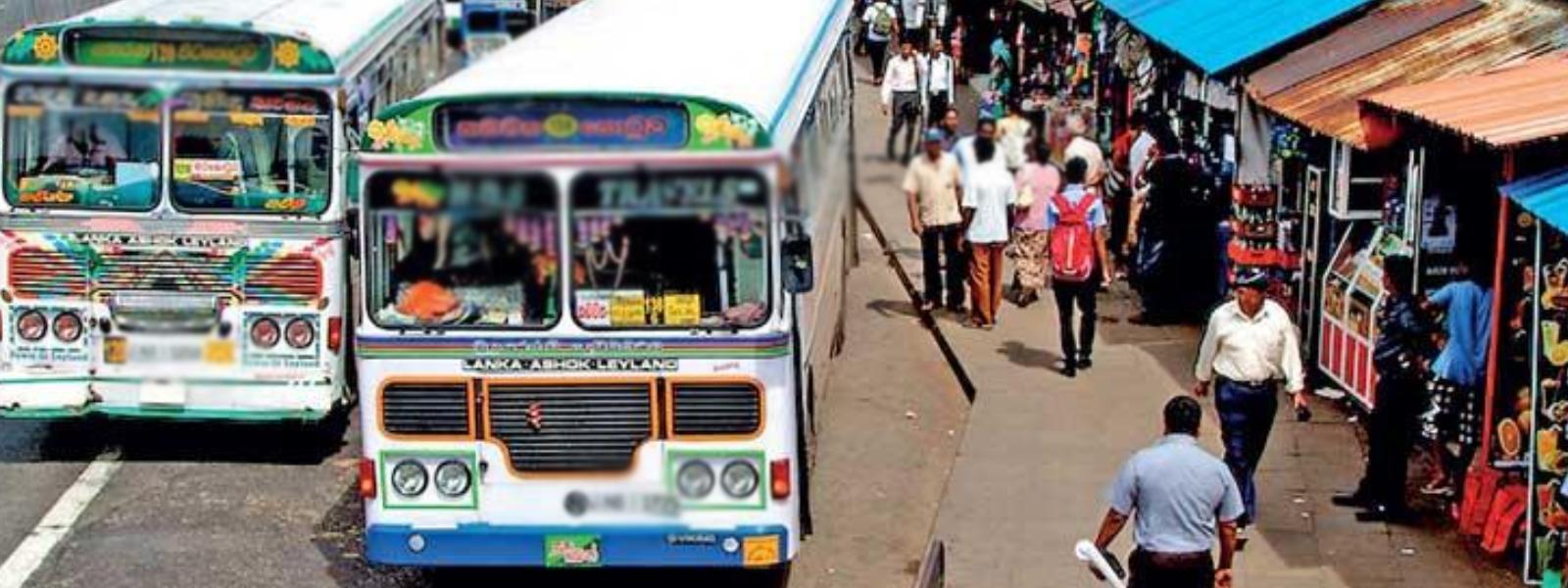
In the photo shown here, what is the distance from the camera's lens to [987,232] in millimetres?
13672

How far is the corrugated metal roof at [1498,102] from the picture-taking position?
10.7m

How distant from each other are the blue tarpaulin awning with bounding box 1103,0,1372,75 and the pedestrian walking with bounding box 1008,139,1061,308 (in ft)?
5.38

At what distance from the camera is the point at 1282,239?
15.6 meters

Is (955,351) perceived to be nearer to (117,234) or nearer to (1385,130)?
(1385,130)

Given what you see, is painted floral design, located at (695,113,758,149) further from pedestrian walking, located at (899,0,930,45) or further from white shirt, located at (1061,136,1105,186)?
white shirt, located at (1061,136,1105,186)

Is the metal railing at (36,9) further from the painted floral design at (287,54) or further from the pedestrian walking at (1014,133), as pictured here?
the pedestrian walking at (1014,133)

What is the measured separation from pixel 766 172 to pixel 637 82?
13.2ft

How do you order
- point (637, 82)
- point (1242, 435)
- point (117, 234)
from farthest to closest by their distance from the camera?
point (117, 234)
point (1242, 435)
point (637, 82)

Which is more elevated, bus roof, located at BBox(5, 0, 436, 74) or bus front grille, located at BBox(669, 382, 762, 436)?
bus roof, located at BBox(5, 0, 436, 74)

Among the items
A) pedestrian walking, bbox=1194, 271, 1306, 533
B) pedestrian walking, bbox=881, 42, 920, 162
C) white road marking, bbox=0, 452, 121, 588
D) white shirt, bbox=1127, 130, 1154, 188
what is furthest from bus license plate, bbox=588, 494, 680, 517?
white shirt, bbox=1127, 130, 1154, 188

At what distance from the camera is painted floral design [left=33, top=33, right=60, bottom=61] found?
1153 cm

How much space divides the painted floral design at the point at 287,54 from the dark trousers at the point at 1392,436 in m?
5.54

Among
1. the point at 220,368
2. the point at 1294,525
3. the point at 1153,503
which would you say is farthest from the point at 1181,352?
the point at 220,368

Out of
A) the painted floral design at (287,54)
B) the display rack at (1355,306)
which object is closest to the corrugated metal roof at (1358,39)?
the display rack at (1355,306)
